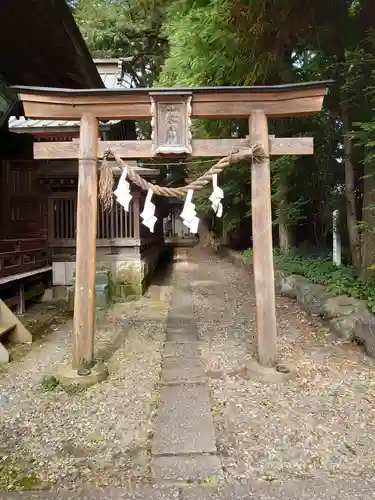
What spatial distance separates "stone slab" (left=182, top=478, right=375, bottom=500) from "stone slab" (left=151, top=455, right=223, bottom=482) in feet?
0.36

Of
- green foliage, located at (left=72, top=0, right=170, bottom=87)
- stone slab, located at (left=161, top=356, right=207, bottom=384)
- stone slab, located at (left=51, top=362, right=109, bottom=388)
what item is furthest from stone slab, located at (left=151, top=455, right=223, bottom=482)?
green foliage, located at (left=72, top=0, right=170, bottom=87)

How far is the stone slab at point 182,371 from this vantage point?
4078 mm

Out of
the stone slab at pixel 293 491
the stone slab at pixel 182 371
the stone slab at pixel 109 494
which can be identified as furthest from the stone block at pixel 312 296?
the stone slab at pixel 109 494

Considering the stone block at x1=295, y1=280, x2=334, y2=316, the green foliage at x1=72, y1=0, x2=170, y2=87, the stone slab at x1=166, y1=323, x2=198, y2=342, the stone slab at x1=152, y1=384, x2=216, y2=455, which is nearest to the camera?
the stone slab at x1=152, y1=384, x2=216, y2=455

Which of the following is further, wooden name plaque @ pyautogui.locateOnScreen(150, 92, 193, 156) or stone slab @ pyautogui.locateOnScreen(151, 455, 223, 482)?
wooden name plaque @ pyautogui.locateOnScreen(150, 92, 193, 156)

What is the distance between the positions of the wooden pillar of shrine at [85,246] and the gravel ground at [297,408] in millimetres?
1468

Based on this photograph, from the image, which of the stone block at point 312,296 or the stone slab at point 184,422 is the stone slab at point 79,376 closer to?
the stone slab at point 184,422

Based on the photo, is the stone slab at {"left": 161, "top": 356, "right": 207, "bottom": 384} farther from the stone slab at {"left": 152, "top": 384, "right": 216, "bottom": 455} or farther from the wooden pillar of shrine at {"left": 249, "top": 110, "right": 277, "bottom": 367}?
the wooden pillar of shrine at {"left": 249, "top": 110, "right": 277, "bottom": 367}

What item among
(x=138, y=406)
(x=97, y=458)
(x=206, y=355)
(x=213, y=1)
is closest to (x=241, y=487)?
(x=97, y=458)

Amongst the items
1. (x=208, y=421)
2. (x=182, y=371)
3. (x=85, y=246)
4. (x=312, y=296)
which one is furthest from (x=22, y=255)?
(x=312, y=296)

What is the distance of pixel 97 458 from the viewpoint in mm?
2713

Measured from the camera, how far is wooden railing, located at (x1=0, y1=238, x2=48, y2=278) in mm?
6568

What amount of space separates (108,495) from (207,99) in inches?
148

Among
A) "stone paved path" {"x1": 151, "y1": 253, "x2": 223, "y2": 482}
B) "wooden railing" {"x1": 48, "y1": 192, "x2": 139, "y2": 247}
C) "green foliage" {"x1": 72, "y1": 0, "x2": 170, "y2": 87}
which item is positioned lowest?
"stone paved path" {"x1": 151, "y1": 253, "x2": 223, "y2": 482}
